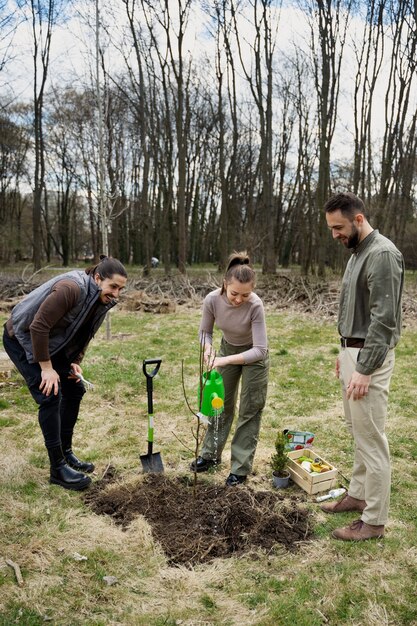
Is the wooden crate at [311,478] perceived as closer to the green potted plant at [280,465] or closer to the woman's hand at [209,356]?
the green potted plant at [280,465]

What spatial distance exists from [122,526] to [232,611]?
979 mm

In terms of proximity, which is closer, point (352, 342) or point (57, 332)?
point (352, 342)

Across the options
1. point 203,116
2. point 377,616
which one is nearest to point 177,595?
point 377,616

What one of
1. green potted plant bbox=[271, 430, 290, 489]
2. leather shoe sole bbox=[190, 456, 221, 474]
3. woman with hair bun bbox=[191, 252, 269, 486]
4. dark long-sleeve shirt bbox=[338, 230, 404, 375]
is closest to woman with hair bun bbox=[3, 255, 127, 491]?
woman with hair bun bbox=[191, 252, 269, 486]

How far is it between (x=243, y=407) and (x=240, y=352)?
424mm

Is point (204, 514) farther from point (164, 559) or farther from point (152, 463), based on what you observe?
point (152, 463)

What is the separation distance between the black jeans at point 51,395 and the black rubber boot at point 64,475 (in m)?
0.08

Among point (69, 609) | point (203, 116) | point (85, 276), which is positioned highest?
point (203, 116)

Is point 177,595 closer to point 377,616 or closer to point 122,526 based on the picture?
point 122,526

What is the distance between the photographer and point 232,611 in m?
2.33

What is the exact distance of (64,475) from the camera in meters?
3.47

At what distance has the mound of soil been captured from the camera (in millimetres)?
2844

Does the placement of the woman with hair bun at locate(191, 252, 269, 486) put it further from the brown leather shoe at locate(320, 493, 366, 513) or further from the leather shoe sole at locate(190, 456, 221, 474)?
the brown leather shoe at locate(320, 493, 366, 513)

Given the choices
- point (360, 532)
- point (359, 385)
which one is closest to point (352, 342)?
point (359, 385)
